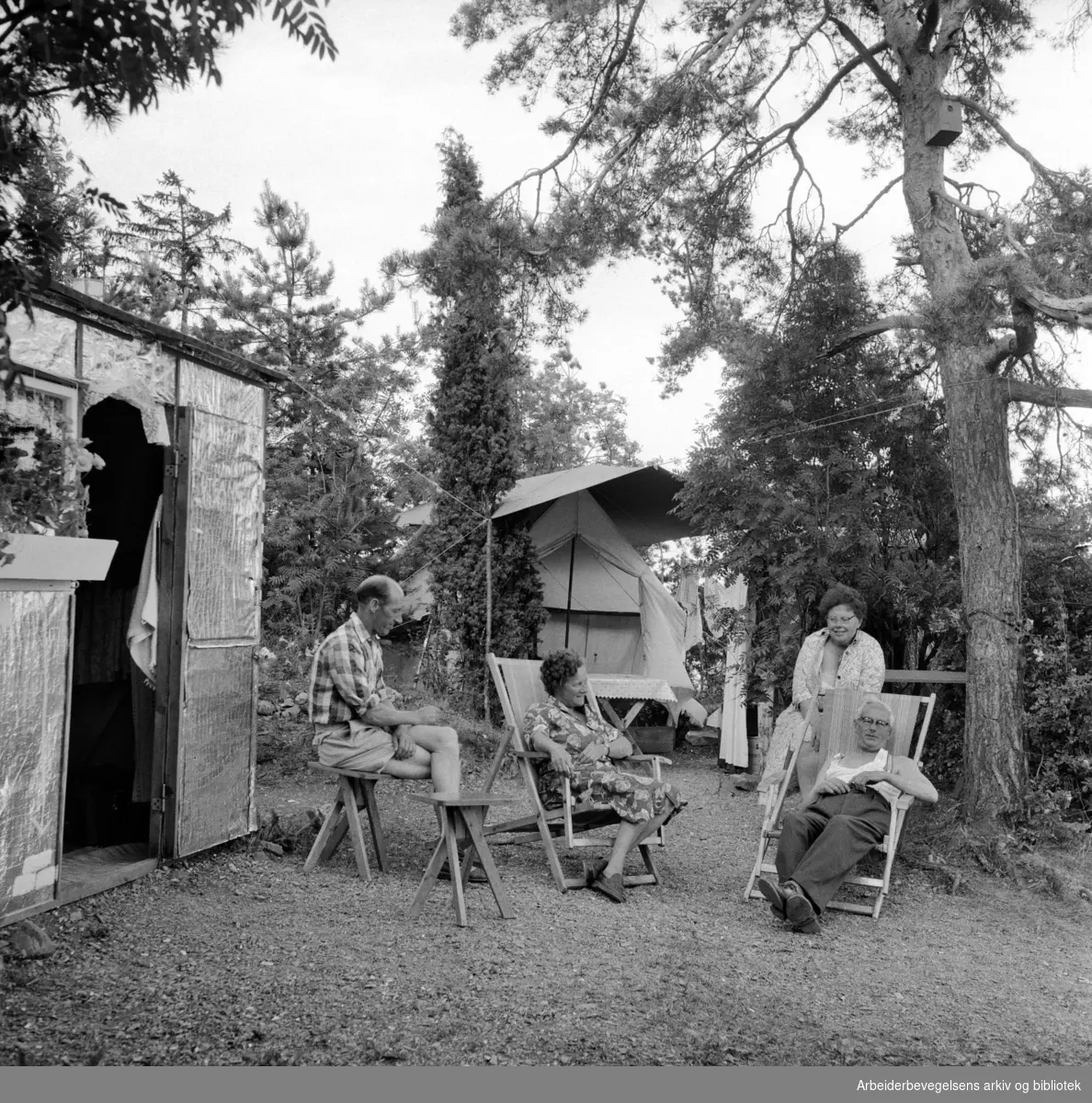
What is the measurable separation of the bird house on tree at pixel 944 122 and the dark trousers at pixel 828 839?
410cm

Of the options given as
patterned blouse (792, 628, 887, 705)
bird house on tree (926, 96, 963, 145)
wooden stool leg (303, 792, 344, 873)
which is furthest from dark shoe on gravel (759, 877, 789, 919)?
bird house on tree (926, 96, 963, 145)

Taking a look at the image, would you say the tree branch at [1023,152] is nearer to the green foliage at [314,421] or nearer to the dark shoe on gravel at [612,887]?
the dark shoe on gravel at [612,887]

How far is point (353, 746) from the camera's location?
4465 mm

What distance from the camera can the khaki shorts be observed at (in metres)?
4.47

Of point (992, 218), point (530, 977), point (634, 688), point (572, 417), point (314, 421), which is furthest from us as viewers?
point (572, 417)

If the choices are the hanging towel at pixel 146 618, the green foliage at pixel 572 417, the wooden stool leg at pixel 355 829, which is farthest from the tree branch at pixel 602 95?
the green foliage at pixel 572 417

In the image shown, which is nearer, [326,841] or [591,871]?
[591,871]

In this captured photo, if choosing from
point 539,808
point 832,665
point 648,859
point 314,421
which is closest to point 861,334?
point 832,665

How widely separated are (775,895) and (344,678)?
1.94m

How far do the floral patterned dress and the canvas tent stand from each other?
5370 millimetres

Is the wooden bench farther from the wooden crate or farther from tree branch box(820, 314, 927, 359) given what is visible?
the wooden crate

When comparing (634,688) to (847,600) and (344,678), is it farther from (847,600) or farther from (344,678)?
(344,678)

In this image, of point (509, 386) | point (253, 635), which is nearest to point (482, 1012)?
point (253, 635)

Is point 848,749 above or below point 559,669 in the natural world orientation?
below
